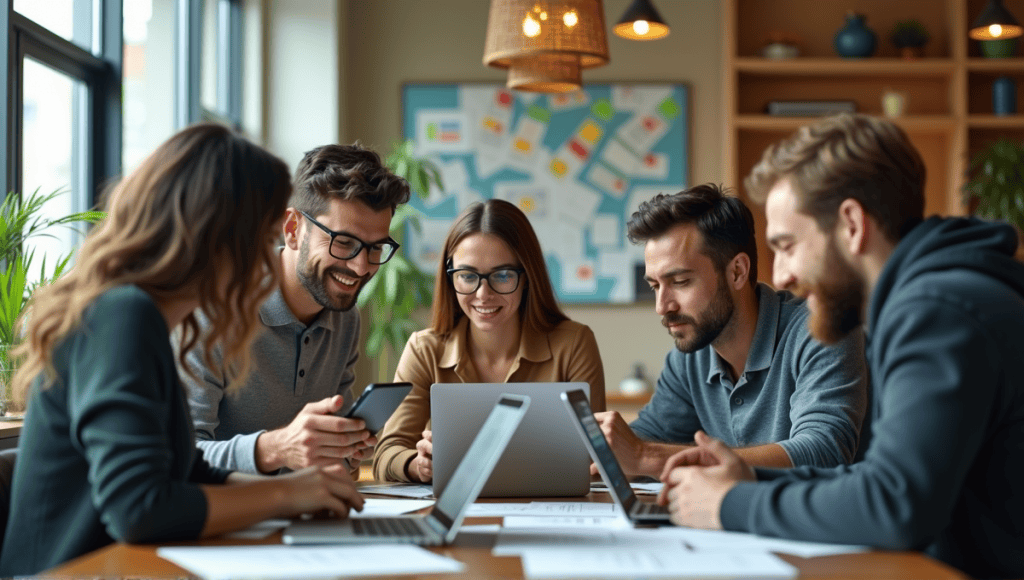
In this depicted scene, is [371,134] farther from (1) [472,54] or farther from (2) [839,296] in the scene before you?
(2) [839,296]

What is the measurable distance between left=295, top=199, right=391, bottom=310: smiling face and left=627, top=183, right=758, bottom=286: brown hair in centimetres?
66

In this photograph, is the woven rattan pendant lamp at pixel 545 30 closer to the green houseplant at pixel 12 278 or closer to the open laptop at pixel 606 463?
the green houseplant at pixel 12 278

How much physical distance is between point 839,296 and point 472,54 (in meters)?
3.97

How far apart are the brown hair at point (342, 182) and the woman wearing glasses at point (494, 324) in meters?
0.27

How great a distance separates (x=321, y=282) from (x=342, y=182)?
0.25 m

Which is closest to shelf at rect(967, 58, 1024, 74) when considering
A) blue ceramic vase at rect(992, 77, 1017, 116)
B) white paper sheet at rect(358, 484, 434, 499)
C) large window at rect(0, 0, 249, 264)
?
blue ceramic vase at rect(992, 77, 1017, 116)

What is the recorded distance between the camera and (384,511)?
5.21 feet

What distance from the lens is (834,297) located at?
4.80 feet

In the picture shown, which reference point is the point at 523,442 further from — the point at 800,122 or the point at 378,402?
the point at 800,122

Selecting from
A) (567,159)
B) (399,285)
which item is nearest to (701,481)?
(399,285)

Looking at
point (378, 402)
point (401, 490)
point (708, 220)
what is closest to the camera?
point (378, 402)

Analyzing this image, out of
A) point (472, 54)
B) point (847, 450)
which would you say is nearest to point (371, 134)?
point (472, 54)

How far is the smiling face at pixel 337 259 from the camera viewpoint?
2217mm

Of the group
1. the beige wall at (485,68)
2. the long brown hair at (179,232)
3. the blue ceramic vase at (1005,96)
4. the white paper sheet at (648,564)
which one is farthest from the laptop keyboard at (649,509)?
the blue ceramic vase at (1005,96)
